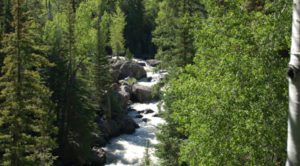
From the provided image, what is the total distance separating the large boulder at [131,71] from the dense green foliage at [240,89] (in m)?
50.5

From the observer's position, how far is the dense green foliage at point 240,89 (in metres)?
8.19

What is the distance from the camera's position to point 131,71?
6153 centimetres

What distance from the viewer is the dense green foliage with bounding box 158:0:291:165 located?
Result: 8188 mm

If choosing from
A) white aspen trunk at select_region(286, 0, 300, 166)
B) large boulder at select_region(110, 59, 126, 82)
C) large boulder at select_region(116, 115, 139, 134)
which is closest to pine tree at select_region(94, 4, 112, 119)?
large boulder at select_region(116, 115, 139, 134)

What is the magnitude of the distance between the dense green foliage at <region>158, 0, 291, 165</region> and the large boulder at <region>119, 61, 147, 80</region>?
1990 inches

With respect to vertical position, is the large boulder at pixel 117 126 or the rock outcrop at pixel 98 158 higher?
the large boulder at pixel 117 126

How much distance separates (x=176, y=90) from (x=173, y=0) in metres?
19.1

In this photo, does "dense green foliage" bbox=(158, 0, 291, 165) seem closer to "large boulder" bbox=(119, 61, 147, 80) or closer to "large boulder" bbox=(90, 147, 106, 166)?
"large boulder" bbox=(90, 147, 106, 166)

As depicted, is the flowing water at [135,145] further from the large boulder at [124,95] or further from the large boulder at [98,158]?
the large boulder at [124,95]

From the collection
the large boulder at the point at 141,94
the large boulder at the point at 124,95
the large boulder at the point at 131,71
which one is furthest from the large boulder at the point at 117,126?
the large boulder at the point at 131,71

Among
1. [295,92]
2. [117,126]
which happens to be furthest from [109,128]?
[295,92]

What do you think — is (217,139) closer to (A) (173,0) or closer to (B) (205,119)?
(B) (205,119)

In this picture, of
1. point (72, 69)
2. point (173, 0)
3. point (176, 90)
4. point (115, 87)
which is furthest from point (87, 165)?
point (176, 90)

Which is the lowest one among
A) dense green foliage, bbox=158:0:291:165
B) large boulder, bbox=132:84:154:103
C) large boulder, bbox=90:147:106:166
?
large boulder, bbox=90:147:106:166
